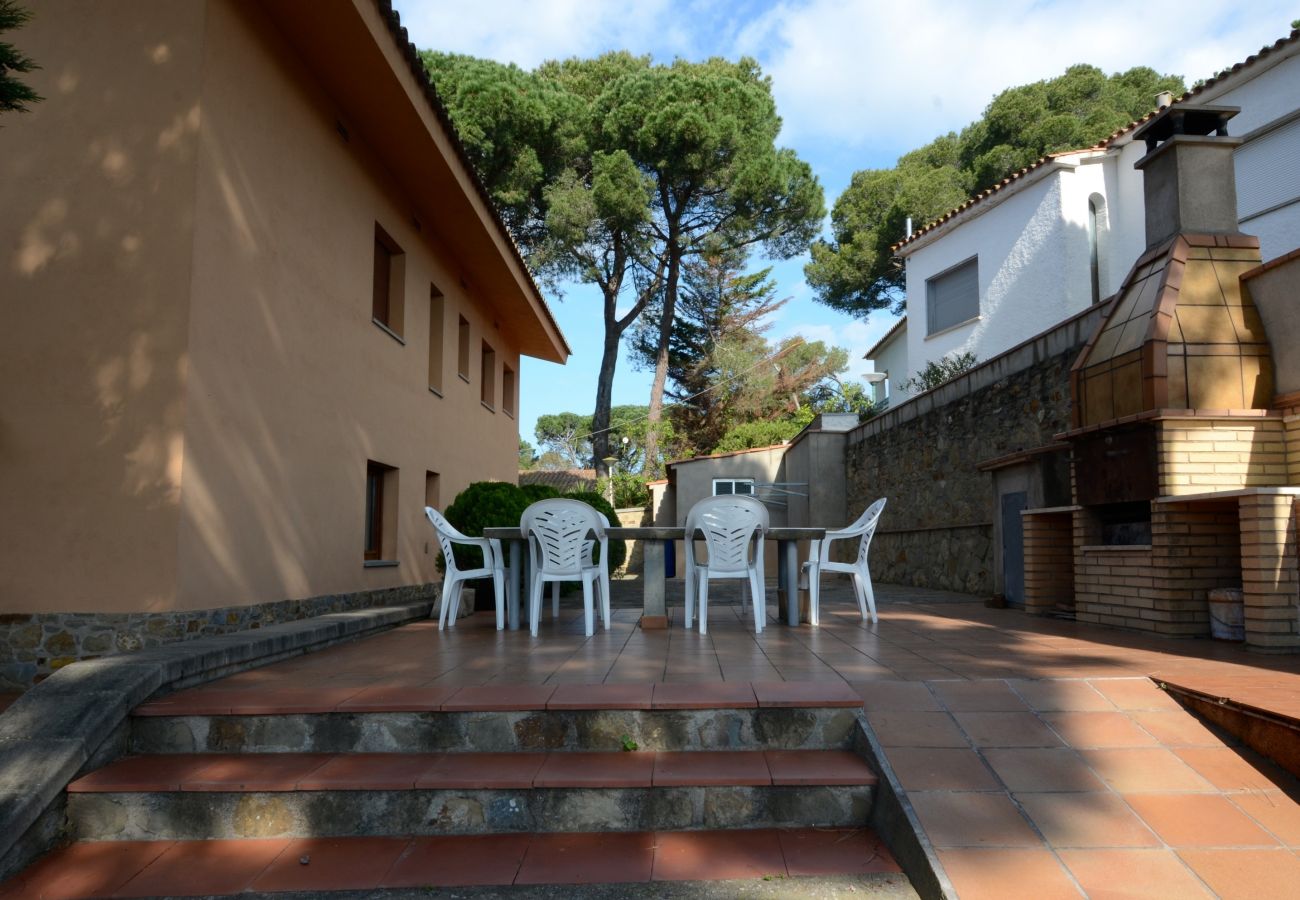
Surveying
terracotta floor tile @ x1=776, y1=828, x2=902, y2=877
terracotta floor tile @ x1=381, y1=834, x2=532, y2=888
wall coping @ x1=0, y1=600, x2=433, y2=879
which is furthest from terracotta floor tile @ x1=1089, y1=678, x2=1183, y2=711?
wall coping @ x1=0, y1=600, x2=433, y2=879

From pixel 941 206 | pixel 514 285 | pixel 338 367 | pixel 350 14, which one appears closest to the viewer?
pixel 350 14

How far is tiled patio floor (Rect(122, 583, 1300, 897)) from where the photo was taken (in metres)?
2.70

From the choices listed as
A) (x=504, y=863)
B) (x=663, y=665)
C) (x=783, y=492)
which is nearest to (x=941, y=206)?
(x=783, y=492)

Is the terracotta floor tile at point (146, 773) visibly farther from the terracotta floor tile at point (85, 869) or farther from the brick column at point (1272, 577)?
the brick column at point (1272, 577)

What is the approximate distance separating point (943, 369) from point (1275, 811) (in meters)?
13.6

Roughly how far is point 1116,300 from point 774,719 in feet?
16.6

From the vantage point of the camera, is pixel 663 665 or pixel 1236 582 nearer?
pixel 663 665

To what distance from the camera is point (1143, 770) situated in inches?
126

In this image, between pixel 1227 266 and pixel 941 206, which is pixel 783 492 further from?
pixel 1227 266

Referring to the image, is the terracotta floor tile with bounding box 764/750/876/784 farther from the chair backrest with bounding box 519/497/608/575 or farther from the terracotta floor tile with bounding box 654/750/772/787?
the chair backrest with bounding box 519/497/608/575

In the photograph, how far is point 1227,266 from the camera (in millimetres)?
5945

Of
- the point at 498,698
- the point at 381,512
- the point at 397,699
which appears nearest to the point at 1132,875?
the point at 498,698

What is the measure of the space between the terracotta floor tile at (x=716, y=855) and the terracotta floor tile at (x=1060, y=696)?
52.2 inches

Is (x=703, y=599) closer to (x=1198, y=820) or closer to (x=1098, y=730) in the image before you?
(x=1098, y=730)
